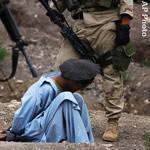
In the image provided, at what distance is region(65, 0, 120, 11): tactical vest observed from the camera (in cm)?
549

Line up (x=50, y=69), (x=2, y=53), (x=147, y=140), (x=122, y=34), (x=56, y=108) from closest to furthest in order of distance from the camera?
(x=56, y=108)
(x=122, y=34)
(x=147, y=140)
(x=50, y=69)
(x=2, y=53)

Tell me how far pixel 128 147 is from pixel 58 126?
49.5 inches

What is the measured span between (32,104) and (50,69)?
498 cm

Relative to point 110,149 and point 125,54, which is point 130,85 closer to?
point 125,54

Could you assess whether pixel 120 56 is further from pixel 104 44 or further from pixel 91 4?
pixel 91 4

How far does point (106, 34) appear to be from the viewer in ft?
18.2

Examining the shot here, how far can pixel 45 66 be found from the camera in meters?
9.72

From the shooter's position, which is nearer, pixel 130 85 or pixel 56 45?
pixel 130 85

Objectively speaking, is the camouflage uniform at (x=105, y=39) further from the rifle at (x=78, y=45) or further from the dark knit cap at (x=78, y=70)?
the dark knit cap at (x=78, y=70)

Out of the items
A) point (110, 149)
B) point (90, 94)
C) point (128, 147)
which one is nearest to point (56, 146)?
point (110, 149)

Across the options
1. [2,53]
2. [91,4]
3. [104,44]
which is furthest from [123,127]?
[2,53]

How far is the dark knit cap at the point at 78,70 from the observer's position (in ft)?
14.5

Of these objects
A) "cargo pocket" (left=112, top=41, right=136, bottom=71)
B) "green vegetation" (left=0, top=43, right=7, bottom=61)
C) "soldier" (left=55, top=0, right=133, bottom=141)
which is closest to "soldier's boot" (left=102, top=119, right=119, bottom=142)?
"soldier" (left=55, top=0, right=133, bottom=141)

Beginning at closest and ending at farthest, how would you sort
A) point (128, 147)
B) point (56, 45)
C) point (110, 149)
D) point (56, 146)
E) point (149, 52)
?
point (56, 146) < point (110, 149) < point (128, 147) < point (149, 52) < point (56, 45)
